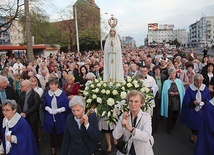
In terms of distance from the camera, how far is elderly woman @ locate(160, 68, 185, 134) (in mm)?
6607

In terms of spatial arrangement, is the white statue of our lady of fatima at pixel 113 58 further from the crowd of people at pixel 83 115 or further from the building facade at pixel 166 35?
the building facade at pixel 166 35

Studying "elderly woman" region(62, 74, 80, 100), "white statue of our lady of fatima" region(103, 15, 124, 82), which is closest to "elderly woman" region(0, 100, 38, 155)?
"elderly woman" region(62, 74, 80, 100)

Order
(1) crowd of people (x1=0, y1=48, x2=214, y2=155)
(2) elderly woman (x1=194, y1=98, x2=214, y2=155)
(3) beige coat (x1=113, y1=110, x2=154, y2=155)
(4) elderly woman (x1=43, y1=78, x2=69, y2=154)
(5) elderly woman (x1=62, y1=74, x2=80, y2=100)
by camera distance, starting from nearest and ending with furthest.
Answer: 1. (3) beige coat (x1=113, y1=110, x2=154, y2=155)
2. (1) crowd of people (x1=0, y1=48, x2=214, y2=155)
3. (2) elderly woman (x1=194, y1=98, x2=214, y2=155)
4. (4) elderly woman (x1=43, y1=78, x2=69, y2=154)
5. (5) elderly woman (x1=62, y1=74, x2=80, y2=100)

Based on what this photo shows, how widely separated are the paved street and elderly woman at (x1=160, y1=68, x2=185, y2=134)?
0.29 metres

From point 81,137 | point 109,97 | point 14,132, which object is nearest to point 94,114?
point 81,137

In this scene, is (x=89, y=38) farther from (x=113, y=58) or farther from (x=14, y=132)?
(x=14, y=132)

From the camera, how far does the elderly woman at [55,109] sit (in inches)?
201

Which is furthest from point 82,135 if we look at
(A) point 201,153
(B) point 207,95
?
(B) point 207,95

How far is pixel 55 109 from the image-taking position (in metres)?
5.11

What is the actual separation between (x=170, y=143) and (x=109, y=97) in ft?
7.63

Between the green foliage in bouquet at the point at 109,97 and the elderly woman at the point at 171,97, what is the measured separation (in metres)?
1.83

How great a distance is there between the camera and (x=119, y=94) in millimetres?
4887

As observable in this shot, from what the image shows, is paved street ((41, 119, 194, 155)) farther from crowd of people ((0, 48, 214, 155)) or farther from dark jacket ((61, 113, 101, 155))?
dark jacket ((61, 113, 101, 155))

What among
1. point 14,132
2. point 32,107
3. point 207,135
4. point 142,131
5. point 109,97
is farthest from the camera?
point 32,107
